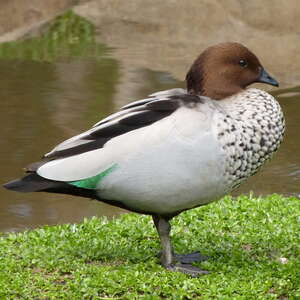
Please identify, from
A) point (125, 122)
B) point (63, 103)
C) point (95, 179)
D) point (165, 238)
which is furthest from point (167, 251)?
point (63, 103)

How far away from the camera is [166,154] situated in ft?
15.7

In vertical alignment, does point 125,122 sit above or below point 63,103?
above

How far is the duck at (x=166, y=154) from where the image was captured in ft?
15.7

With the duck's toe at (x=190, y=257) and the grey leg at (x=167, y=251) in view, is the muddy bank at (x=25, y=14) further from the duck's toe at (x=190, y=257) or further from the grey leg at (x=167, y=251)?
the grey leg at (x=167, y=251)

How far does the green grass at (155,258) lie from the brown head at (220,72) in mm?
949

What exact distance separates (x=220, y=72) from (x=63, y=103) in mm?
4015

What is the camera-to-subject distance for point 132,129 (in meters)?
4.90

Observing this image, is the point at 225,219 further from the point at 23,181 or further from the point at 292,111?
the point at 292,111

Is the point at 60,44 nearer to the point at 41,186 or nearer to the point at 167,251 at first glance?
the point at 167,251

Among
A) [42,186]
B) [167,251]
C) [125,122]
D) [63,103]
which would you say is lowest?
[63,103]

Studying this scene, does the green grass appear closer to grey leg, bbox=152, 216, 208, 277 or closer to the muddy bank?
grey leg, bbox=152, 216, 208, 277

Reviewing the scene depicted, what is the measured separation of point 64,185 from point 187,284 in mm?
808

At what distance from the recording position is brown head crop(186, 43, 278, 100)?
5.15 meters

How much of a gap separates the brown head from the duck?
0.37ft
